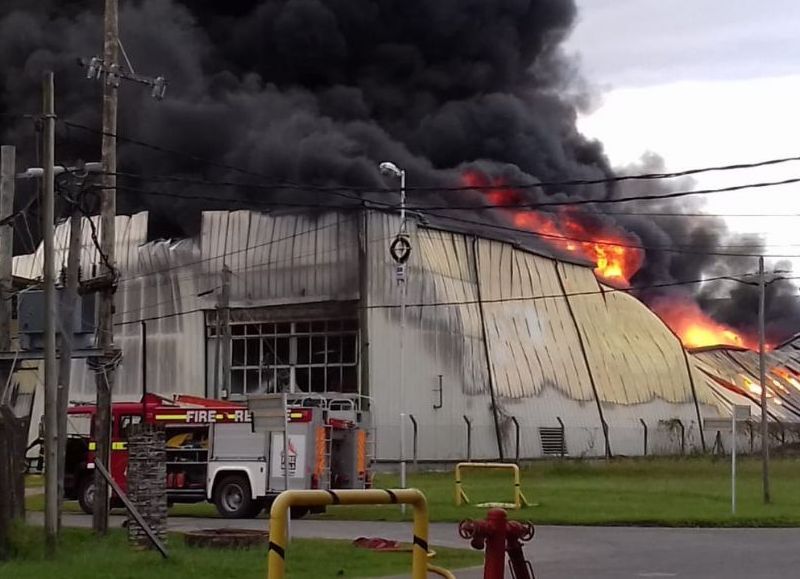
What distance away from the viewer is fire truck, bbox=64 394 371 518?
24.9 meters

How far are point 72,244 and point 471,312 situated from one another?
101 feet

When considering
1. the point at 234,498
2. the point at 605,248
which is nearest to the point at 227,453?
the point at 234,498

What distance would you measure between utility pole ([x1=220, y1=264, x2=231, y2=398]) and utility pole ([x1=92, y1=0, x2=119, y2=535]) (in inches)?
971

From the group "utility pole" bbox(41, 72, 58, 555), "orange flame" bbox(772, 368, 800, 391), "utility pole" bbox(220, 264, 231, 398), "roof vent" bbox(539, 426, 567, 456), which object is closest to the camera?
"utility pole" bbox(41, 72, 58, 555)

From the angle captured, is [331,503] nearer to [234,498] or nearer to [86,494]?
[234,498]

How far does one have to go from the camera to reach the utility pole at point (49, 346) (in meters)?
16.1

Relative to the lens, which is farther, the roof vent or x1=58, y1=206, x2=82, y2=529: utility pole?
the roof vent

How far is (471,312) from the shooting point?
1892 inches

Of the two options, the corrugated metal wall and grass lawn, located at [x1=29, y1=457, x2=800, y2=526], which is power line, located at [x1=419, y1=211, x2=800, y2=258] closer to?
the corrugated metal wall

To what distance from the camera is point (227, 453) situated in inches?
995

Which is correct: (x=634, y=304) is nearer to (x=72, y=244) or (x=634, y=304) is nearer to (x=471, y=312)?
(x=471, y=312)

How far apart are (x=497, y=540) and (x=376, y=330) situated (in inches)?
1450

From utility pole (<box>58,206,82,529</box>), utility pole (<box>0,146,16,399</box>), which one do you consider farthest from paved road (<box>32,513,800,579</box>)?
utility pole (<box>0,146,16,399</box>)

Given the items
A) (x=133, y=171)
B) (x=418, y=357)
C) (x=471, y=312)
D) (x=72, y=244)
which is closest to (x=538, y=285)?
(x=471, y=312)
